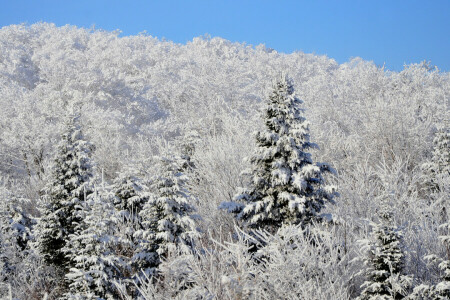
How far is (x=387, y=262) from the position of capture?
256 inches

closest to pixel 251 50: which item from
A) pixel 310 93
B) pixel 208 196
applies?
pixel 310 93

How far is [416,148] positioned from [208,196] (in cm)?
1397

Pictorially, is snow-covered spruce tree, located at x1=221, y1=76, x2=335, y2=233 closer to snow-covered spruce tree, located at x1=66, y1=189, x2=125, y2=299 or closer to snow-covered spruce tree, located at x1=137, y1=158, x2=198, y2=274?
snow-covered spruce tree, located at x1=137, y1=158, x2=198, y2=274

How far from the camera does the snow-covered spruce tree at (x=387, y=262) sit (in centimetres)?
651

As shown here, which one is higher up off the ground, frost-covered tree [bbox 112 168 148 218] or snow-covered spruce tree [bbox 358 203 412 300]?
frost-covered tree [bbox 112 168 148 218]

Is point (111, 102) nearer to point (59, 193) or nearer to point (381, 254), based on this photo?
point (59, 193)

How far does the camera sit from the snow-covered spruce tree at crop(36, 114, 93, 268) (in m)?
14.8

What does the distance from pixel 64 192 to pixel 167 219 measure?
22.9 ft

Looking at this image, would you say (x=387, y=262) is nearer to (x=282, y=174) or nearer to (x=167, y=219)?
(x=282, y=174)

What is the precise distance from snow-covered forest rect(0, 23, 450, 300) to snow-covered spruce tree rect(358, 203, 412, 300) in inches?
1.2

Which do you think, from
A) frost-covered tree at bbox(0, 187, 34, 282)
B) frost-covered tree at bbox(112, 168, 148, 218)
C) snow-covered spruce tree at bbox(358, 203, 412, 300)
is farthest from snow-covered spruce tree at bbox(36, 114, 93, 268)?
snow-covered spruce tree at bbox(358, 203, 412, 300)

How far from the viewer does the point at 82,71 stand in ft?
120

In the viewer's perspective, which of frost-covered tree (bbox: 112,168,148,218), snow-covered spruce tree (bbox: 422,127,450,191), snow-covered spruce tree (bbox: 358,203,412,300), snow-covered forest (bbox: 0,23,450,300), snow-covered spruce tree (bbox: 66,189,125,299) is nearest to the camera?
snow-covered spruce tree (bbox: 358,203,412,300)

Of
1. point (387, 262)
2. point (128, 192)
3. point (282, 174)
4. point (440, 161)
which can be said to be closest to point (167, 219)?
point (282, 174)
